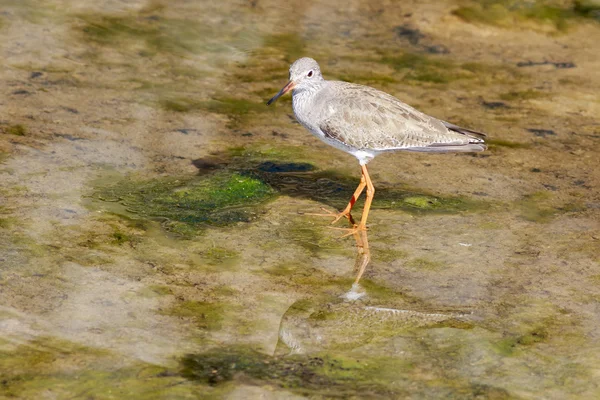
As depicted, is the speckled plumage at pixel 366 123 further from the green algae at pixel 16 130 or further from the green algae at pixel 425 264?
the green algae at pixel 16 130

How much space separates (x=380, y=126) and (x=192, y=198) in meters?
2.21

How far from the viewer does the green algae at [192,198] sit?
908 centimetres

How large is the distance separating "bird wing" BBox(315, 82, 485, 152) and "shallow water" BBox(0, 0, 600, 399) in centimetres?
72

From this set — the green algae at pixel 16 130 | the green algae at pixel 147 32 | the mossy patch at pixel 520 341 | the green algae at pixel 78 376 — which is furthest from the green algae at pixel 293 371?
the green algae at pixel 147 32

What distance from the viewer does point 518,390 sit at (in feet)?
21.5

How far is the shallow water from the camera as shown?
22.1 ft

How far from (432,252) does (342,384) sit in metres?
A: 2.62

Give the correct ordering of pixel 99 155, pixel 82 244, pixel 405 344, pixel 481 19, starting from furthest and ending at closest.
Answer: pixel 481 19 < pixel 99 155 < pixel 82 244 < pixel 405 344

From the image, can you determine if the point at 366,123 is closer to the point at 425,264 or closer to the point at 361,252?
the point at 361,252

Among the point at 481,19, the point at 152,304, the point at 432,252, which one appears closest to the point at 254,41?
the point at 481,19

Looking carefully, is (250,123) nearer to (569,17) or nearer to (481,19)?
(481,19)

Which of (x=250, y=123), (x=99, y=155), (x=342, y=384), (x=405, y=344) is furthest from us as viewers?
(x=250, y=123)

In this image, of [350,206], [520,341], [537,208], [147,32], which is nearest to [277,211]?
[350,206]

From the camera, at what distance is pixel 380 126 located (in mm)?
9477
